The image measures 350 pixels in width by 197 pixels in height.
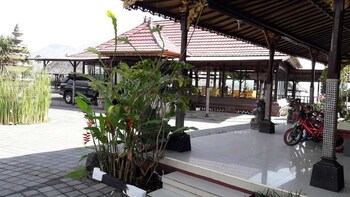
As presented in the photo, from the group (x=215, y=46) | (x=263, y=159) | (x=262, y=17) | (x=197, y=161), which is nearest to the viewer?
(x=197, y=161)

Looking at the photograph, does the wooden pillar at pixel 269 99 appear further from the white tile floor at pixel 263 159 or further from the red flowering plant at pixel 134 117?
the red flowering plant at pixel 134 117

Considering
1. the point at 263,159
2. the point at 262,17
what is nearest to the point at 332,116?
the point at 263,159

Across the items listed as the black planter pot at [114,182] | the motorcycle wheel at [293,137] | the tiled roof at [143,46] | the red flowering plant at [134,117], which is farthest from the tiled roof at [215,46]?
the black planter pot at [114,182]

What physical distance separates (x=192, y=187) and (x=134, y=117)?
3.75 feet

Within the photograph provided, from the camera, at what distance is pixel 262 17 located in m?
6.12

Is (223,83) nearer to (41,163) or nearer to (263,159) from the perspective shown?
(263,159)

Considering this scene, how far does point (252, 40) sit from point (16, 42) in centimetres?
1708

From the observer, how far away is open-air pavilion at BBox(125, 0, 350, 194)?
3326 mm

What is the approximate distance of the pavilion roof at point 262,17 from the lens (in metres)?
5.19

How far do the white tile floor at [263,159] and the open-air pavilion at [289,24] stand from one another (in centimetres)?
33

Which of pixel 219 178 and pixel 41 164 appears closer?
pixel 219 178

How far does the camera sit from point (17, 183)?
3.96 meters

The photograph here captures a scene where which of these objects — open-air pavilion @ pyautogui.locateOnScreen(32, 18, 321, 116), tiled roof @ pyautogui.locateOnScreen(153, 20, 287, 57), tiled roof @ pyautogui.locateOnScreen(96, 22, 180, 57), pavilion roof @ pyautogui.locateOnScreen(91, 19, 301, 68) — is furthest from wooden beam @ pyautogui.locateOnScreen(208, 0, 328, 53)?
tiled roof @ pyautogui.locateOnScreen(153, 20, 287, 57)

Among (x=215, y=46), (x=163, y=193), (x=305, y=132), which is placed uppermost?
(x=215, y=46)
